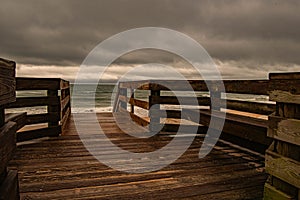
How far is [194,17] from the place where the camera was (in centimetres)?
1055

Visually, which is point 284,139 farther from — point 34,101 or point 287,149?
point 34,101

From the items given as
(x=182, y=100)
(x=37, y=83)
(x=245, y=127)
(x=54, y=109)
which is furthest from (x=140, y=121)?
(x=245, y=127)

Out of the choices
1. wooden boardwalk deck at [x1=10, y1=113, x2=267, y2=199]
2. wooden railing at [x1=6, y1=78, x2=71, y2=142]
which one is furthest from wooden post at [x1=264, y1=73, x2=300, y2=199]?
wooden railing at [x1=6, y1=78, x2=71, y2=142]

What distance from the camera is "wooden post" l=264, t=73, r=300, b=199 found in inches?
86.4

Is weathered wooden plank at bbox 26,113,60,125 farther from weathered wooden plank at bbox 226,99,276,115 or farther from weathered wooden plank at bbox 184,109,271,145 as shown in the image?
weathered wooden plank at bbox 226,99,276,115

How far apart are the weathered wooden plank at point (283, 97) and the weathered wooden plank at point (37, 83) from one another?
424 centimetres

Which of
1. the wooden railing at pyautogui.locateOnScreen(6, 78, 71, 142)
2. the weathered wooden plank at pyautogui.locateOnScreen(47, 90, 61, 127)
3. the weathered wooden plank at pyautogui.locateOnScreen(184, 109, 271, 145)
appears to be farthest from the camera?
the weathered wooden plank at pyautogui.locateOnScreen(47, 90, 61, 127)

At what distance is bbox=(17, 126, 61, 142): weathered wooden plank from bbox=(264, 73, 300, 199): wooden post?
14.8ft

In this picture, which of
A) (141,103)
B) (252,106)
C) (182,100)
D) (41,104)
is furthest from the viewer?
(141,103)

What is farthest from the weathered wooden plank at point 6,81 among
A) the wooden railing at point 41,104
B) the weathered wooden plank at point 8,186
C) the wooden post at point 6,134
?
the wooden railing at point 41,104

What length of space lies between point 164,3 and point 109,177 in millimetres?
7849

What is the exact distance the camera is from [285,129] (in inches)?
90.4

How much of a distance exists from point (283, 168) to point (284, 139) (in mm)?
261

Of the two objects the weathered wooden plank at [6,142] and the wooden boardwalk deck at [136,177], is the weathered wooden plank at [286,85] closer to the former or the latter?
the wooden boardwalk deck at [136,177]
